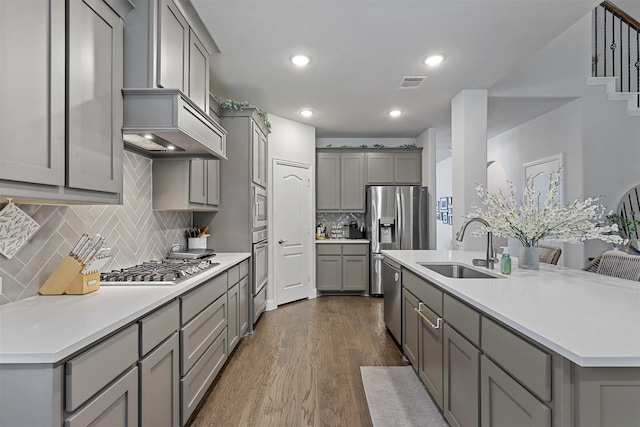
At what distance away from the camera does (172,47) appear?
2.02m

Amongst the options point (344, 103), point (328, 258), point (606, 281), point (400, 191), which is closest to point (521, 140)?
point (400, 191)

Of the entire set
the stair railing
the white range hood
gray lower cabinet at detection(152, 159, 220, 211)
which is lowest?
gray lower cabinet at detection(152, 159, 220, 211)

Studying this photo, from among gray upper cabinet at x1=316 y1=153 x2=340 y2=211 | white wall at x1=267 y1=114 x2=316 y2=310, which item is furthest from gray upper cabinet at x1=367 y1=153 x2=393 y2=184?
white wall at x1=267 y1=114 x2=316 y2=310

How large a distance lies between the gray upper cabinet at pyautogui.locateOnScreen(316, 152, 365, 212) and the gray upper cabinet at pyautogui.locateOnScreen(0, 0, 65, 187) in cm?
444

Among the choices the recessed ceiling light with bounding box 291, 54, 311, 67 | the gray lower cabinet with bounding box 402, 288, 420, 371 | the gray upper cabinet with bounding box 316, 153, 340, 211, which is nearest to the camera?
the gray lower cabinet with bounding box 402, 288, 420, 371

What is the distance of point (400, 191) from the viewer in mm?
5391

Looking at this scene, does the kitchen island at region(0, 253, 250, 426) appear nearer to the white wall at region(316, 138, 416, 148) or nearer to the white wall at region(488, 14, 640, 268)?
the white wall at region(488, 14, 640, 268)

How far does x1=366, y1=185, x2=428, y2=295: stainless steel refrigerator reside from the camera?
5.35 meters

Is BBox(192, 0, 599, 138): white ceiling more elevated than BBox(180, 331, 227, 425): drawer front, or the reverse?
BBox(192, 0, 599, 138): white ceiling

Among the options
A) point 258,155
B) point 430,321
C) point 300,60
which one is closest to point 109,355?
point 430,321

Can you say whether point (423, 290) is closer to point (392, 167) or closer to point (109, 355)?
point (109, 355)

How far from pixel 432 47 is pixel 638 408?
8.76 feet

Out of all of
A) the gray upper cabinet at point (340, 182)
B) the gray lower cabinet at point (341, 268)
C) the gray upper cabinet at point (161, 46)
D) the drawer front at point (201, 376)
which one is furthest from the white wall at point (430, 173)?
the gray upper cabinet at point (161, 46)

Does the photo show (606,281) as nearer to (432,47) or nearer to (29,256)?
(432,47)
